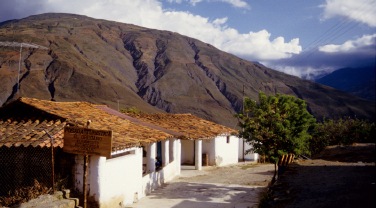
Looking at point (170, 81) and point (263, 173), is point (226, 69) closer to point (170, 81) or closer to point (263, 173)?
point (170, 81)

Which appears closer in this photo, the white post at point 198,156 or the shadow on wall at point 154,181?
the shadow on wall at point 154,181

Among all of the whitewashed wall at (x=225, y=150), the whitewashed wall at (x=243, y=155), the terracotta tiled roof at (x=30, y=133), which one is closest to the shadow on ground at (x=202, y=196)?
the terracotta tiled roof at (x=30, y=133)

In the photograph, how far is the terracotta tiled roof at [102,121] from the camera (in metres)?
13.5

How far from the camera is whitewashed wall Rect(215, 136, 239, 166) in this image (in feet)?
87.1

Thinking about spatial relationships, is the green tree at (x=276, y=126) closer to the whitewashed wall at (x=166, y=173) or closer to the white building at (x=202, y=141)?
the whitewashed wall at (x=166, y=173)

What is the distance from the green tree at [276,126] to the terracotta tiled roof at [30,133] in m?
7.61

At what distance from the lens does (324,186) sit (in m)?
7.57

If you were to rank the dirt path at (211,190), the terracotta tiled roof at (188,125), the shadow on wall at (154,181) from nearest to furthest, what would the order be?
the dirt path at (211,190), the shadow on wall at (154,181), the terracotta tiled roof at (188,125)

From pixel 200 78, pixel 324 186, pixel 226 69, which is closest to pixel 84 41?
pixel 200 78

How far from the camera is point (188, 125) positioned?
2647cm

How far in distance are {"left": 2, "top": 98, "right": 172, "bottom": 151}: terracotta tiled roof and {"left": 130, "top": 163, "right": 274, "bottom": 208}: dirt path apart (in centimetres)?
250

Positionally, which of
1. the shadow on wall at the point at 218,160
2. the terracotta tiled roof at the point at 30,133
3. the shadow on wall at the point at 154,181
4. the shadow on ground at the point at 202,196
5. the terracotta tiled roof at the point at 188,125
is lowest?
the shadow on ground at the point at 202,196

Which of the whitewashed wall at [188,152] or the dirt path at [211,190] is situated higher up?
the whitewashed wall at [188,152]

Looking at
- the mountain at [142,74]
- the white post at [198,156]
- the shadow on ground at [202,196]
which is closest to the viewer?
the shadow on ground at [202,196]
